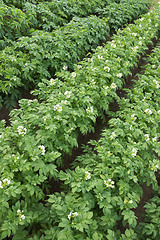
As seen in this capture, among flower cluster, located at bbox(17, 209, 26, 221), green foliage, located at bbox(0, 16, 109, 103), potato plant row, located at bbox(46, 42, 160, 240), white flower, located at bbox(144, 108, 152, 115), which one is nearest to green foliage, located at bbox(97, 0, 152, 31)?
green foliage, located at bbox(0, 16, 109, 103)

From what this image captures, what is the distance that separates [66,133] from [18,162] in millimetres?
849

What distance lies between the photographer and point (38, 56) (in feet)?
13.7

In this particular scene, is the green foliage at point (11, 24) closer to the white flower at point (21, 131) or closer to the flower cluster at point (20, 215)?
the white flower at point (21, 131)

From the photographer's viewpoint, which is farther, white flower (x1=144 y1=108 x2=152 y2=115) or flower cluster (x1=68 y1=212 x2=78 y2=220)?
white flower (x1=144 y1=108 x2=152 y2=115)

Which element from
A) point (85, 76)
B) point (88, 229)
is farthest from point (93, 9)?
point (88, 229)

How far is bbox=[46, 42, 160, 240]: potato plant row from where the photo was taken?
2248mm

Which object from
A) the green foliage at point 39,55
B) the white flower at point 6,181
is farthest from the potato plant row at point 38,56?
the white flower at point 6,181

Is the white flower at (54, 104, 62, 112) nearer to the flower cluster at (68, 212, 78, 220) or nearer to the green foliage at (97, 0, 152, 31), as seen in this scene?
the flower cluster at (68, 212, 78, 220)

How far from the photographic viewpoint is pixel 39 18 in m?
5.70

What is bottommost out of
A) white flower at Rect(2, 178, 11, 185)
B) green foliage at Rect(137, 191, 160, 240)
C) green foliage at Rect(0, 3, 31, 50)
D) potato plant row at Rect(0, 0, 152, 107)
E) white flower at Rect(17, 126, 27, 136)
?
green foliage at Rect(137, 191, 160, 240)

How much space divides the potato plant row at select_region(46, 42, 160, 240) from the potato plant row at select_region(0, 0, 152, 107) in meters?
1.94

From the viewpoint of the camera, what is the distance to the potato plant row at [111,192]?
2248 millimetres

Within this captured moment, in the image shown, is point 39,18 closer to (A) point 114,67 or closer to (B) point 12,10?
(B) point 12,10

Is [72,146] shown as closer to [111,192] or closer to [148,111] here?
[111,192]
